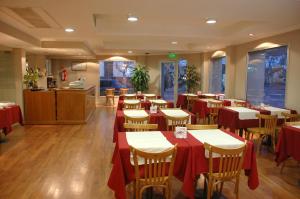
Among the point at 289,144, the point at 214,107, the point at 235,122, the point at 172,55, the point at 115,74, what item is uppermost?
the point at 172,55

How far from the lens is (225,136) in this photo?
3.09 metres

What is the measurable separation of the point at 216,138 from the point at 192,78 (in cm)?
791

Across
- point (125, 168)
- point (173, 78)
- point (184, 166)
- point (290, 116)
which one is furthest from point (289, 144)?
point (173, 78)

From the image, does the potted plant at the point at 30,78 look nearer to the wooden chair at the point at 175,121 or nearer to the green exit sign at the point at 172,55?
the wooden chair at the point at 175,121

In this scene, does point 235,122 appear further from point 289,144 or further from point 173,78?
point 173,78

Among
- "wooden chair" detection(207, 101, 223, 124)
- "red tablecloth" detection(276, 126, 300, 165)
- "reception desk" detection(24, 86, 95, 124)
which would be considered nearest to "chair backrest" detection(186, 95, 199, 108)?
"wooden chair" detection(207, 101, 223, 124)

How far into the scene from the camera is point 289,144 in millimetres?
3789

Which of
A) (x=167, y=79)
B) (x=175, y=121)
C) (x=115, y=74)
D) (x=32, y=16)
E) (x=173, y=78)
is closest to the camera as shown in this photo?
(x=32, y=16)

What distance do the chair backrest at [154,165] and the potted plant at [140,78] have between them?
937cm

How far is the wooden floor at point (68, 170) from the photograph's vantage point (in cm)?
329

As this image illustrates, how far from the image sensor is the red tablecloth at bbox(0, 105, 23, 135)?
508 centimetres

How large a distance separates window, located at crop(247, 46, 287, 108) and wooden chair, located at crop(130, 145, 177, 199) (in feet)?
15.4

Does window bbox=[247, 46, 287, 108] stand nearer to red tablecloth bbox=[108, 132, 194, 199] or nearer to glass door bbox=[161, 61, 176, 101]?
red tablecloth bbox=[108, 132, 194, 199]

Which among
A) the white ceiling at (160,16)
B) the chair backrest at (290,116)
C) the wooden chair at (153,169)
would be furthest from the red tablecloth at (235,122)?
the wooden chair at (153,169)
